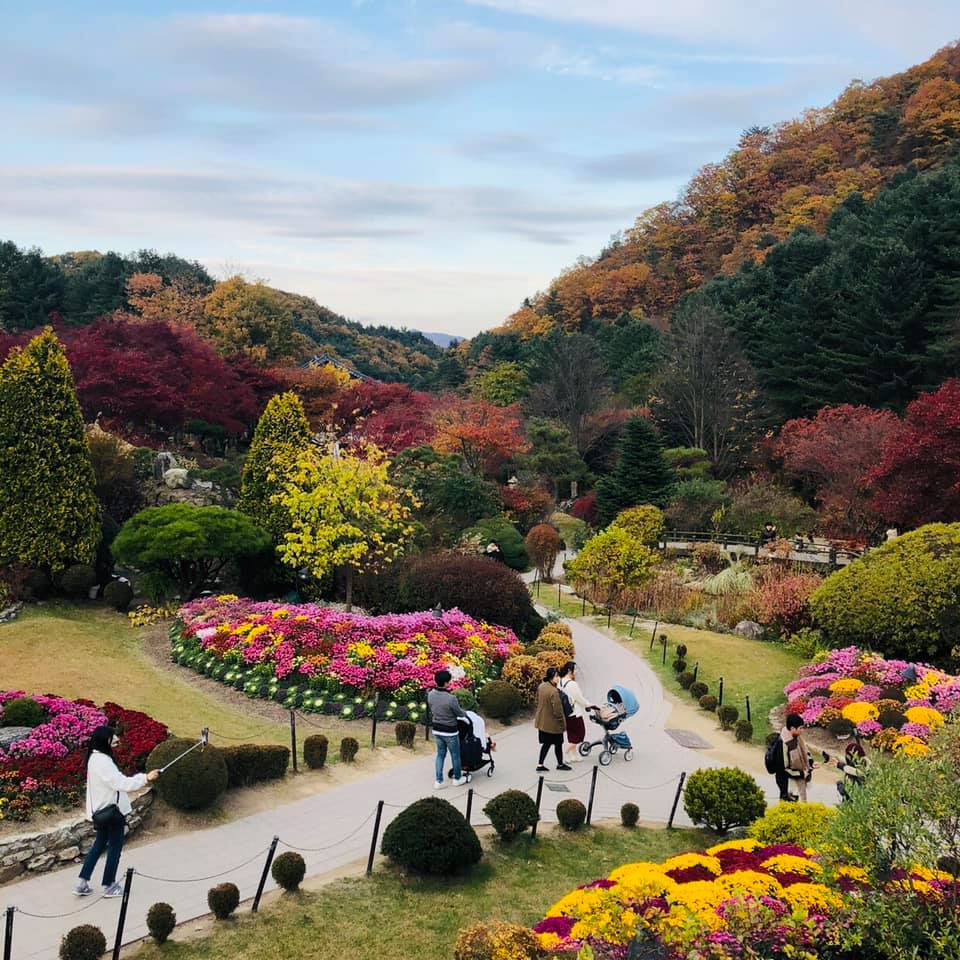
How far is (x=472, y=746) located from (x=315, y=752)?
7.95 ft

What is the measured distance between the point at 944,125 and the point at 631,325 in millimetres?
28924

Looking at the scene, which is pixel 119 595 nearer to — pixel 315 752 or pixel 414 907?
pixel 315 752

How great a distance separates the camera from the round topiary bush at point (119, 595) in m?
22.3

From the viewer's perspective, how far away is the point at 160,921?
8234 mm

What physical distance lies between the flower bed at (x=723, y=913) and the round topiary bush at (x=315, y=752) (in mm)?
6222

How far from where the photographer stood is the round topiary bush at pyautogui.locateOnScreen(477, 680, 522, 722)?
1616cm

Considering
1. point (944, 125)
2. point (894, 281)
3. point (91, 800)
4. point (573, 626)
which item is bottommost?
point (573, 626)

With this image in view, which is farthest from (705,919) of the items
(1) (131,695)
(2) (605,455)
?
(2) (605,455)

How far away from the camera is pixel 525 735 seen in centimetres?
1559

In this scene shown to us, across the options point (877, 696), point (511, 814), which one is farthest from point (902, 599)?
point (511, 814)

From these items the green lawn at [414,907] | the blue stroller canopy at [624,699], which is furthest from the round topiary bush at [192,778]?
the blue stroller canopy at [624,699]

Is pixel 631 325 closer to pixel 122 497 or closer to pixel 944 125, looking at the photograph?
pixel 944 125

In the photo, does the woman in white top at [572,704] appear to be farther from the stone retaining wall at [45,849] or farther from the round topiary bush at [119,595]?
the round topiary bush at [119,595]

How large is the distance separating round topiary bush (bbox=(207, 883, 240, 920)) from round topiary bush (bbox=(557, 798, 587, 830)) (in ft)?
14.6
